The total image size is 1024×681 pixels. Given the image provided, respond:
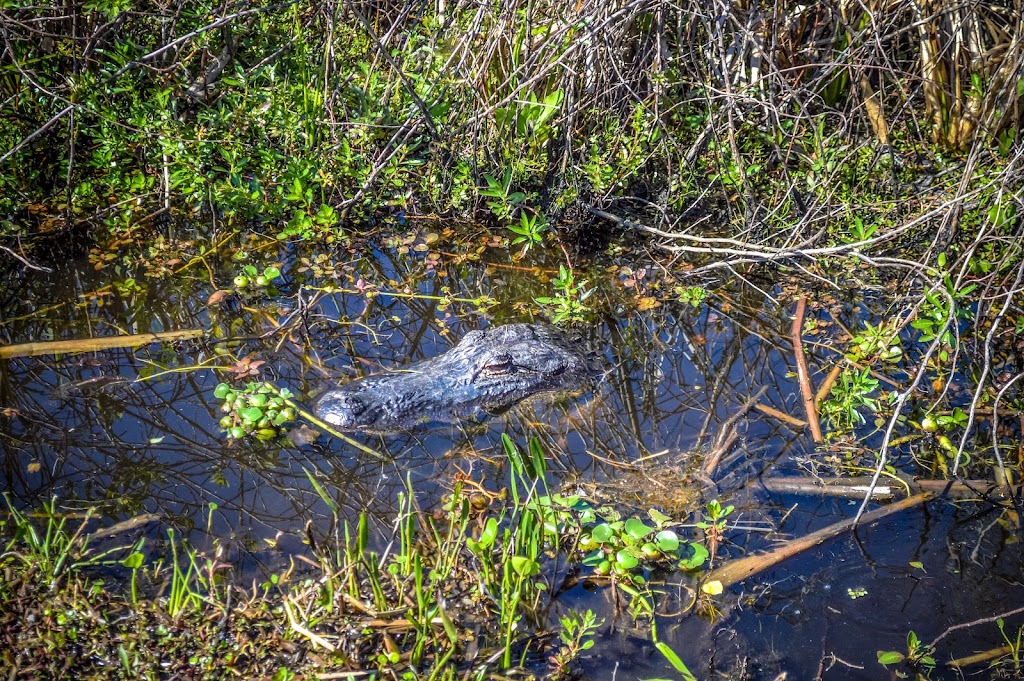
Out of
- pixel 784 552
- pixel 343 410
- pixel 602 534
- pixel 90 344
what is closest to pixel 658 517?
pixel 602 534

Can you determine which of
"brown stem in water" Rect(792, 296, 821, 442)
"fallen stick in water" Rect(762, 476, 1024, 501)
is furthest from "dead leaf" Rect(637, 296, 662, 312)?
"fallen stick in water" Rect(762, 476, 1024, 501)

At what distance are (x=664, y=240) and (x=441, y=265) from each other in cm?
130

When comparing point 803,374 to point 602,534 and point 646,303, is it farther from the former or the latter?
point 602,534

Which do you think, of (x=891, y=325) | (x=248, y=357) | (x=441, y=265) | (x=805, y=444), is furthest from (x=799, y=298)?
(x=248, y=357)

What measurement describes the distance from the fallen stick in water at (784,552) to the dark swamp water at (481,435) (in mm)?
30

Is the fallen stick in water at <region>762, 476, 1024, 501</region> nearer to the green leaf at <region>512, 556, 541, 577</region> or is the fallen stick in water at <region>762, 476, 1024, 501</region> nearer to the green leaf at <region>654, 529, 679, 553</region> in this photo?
the green leaf at <region>654, 529, 679, 553</region>

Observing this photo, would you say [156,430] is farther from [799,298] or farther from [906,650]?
[799,298]

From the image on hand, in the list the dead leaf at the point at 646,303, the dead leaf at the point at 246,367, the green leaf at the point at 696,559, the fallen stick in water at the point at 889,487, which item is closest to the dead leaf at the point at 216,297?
the dead leaf at the point at 246,367

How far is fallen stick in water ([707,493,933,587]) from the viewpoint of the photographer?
276 centimetres

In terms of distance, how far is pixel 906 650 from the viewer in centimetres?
250

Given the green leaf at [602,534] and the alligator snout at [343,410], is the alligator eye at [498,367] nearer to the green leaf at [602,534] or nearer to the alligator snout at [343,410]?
the alligator snout at [343,410]

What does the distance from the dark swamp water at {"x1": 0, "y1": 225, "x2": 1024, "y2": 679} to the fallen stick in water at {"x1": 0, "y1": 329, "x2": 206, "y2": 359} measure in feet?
0.17

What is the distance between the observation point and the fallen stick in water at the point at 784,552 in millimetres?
2756

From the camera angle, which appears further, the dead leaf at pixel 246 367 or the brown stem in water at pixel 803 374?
the dead leaf at pixel 246 367
